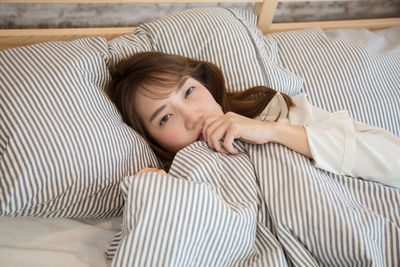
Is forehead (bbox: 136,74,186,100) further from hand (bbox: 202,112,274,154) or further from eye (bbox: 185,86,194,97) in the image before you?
hand (bbox: 202,112,274,154)

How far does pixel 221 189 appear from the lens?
845mm

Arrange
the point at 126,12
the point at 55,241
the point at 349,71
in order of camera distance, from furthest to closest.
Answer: the point at 126,12 → the point at 349,71 → the point at 55,241

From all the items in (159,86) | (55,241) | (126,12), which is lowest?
Answer: (55,241)

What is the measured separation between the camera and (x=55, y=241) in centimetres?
92

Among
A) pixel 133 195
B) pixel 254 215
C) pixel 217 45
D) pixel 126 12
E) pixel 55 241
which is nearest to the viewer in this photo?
pixel 133 195

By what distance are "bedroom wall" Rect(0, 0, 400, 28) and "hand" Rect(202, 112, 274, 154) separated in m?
0.79

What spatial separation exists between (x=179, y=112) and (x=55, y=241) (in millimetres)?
508

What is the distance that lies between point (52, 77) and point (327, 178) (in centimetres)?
81

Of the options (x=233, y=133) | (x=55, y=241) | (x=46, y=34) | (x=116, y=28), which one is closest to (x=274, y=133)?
(x=233, y=133)

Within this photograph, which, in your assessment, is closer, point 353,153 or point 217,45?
point 353,153

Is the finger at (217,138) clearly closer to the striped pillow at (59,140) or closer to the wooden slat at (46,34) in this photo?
the striped pillow at (59,140)

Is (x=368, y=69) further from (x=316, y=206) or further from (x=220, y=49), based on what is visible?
(x=316, y=206)

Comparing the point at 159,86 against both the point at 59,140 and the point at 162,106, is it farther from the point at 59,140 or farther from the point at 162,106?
the point at 59,140

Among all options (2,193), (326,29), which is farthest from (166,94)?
(326,29)
